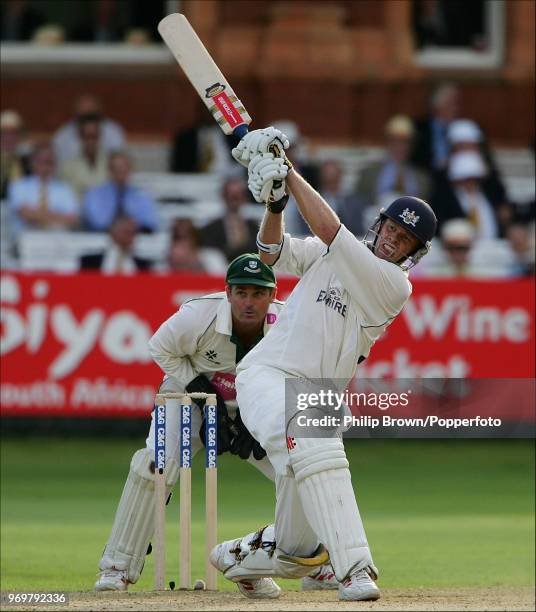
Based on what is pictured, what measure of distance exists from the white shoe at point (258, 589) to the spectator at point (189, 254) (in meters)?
6.75

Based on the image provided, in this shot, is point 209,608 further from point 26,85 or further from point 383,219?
point 26,85

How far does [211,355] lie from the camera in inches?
322

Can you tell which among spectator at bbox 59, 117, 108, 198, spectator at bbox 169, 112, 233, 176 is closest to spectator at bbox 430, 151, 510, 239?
spectator at bbox 169, 112, 233, 176

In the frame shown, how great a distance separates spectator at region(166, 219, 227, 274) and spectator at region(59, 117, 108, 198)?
51.3 inches

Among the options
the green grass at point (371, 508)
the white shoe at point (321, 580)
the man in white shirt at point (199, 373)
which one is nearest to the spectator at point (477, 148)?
the green grass at point (371, 508)

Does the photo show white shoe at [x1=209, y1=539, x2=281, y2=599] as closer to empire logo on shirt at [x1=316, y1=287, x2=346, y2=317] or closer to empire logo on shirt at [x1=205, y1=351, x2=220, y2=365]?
empire logo on shirt at [x1=205, y1=351, x2=220, y2=365]

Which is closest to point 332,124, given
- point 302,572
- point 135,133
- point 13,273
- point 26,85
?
point 135,133

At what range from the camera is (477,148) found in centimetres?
1582

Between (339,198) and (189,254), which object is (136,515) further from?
(339,198)

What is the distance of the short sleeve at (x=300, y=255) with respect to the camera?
23.3 ft

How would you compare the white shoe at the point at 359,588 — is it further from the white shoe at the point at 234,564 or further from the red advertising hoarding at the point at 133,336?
the red advertising hoarding at the point at 133,336

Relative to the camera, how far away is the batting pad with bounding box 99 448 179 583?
792 cm

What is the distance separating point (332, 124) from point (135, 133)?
85.4 inches

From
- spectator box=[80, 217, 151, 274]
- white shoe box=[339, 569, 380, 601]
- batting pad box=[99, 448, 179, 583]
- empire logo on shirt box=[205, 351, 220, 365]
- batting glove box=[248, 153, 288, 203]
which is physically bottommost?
white shoe box=[339, 569, 380, 601]
